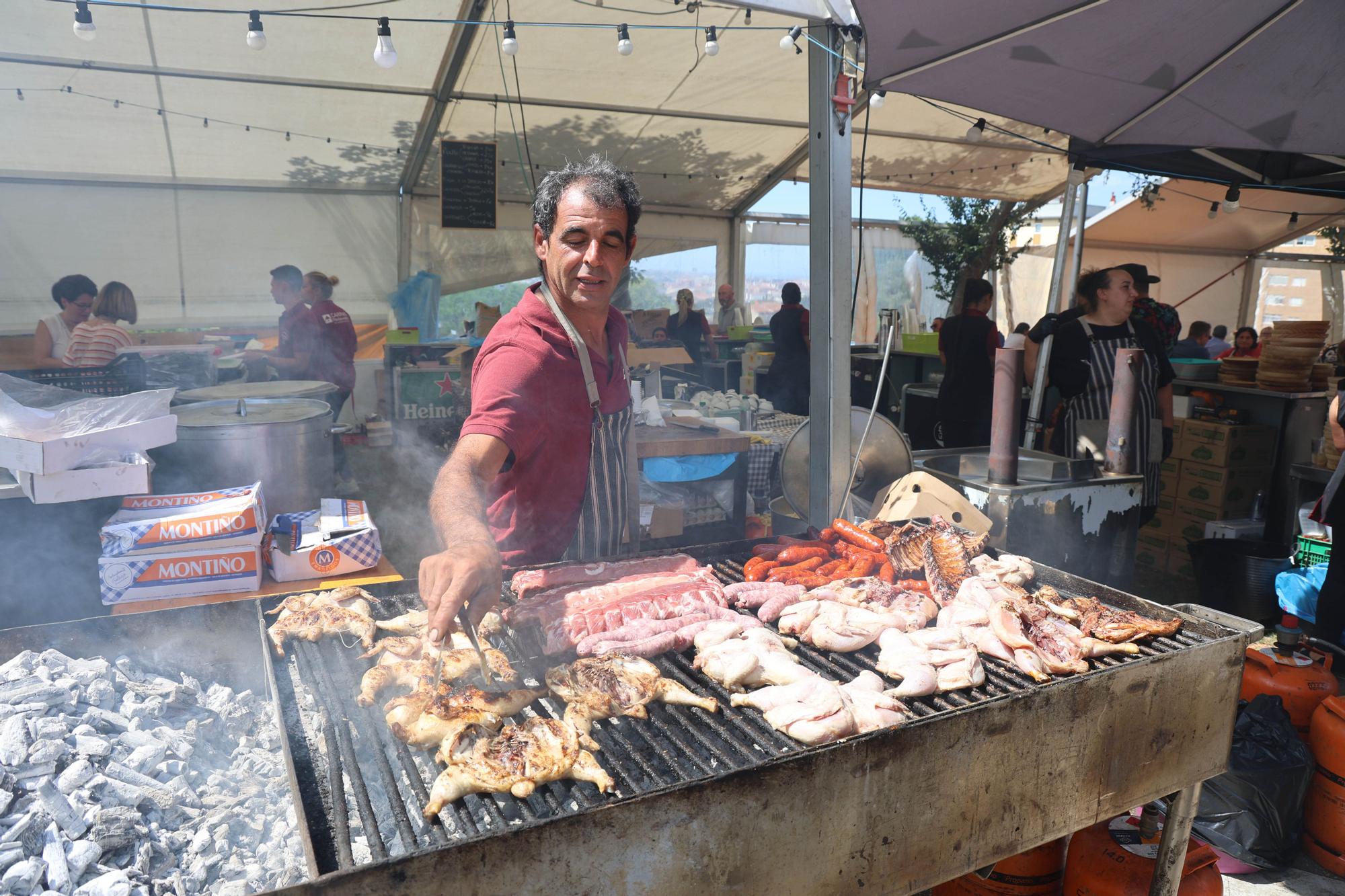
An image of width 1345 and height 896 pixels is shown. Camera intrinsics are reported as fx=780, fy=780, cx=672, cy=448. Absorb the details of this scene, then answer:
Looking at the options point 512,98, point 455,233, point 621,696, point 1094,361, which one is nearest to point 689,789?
point 621,696

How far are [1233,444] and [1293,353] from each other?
3.15 feet

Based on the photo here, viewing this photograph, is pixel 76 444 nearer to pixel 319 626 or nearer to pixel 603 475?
pixel 319 626

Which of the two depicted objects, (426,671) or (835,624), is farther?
(835,624)

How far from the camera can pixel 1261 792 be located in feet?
11.3

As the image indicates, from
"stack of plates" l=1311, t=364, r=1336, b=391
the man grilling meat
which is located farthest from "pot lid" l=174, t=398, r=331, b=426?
"stack of plates" l=1311, t=364, r=1336, b=391

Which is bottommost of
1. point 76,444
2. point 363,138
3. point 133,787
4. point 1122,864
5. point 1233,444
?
point 1122,864

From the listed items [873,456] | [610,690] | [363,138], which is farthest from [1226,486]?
[363,138]

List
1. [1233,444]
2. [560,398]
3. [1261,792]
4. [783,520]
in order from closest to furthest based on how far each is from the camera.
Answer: [560,398] < [1261,792] < [783,520] < [1233,444]

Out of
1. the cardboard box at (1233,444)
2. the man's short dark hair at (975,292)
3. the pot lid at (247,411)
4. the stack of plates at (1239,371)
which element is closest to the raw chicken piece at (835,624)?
the pot lid at (247,411)

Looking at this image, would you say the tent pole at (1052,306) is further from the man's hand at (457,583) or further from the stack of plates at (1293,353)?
the man's hand at (457,583)

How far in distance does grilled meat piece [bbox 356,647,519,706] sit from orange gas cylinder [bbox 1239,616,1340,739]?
3.66 meters

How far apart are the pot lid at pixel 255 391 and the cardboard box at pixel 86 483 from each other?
138cm

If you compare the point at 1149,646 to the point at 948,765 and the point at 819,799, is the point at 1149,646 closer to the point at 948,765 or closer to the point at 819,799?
the point at 948,765

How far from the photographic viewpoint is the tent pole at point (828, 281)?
11.1 feet
